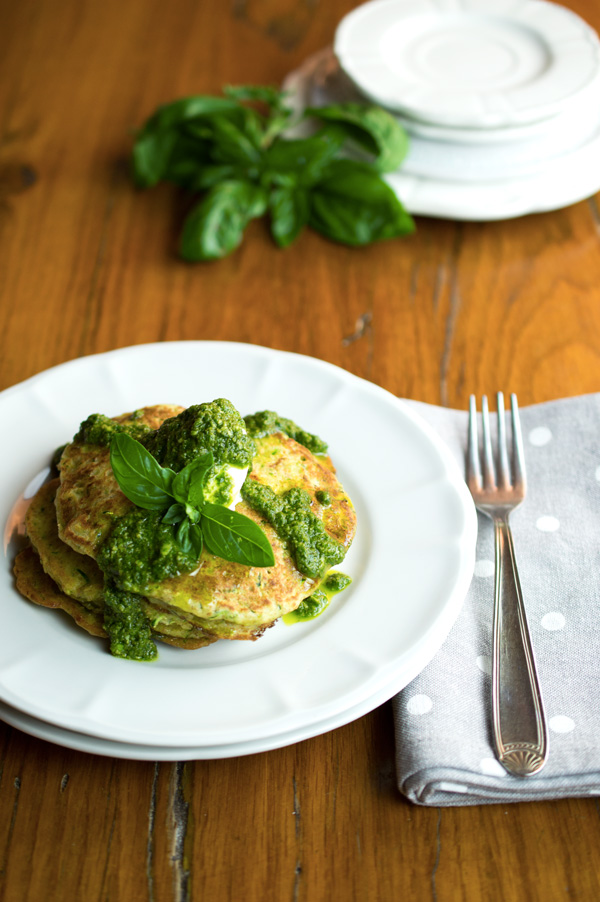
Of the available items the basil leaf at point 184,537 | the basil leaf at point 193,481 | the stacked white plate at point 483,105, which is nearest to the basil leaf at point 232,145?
the stacked white plate at point 483,105

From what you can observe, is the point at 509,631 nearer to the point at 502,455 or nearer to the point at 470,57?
the point at 502,455

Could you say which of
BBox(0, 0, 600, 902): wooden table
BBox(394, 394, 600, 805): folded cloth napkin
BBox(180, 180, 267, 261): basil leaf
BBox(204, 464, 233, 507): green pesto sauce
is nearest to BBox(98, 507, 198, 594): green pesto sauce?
BBox(204, 464, 233, 507): green pesto sauce

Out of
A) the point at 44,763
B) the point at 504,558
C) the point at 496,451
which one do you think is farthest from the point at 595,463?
the point at 44,763

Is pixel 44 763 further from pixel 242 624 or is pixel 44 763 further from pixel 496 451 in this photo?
pixel 496 451

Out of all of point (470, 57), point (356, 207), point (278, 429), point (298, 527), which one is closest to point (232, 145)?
point (356, 207)

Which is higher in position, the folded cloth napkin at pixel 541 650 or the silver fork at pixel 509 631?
the silver fork at pixel 509 631

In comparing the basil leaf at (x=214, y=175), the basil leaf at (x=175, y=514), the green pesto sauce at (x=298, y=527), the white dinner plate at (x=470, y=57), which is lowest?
the green pesto sauce at (x=298, y=527)

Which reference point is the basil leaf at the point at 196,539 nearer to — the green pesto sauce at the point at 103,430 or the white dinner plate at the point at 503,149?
the green pesto sauce at the point at 103,430
